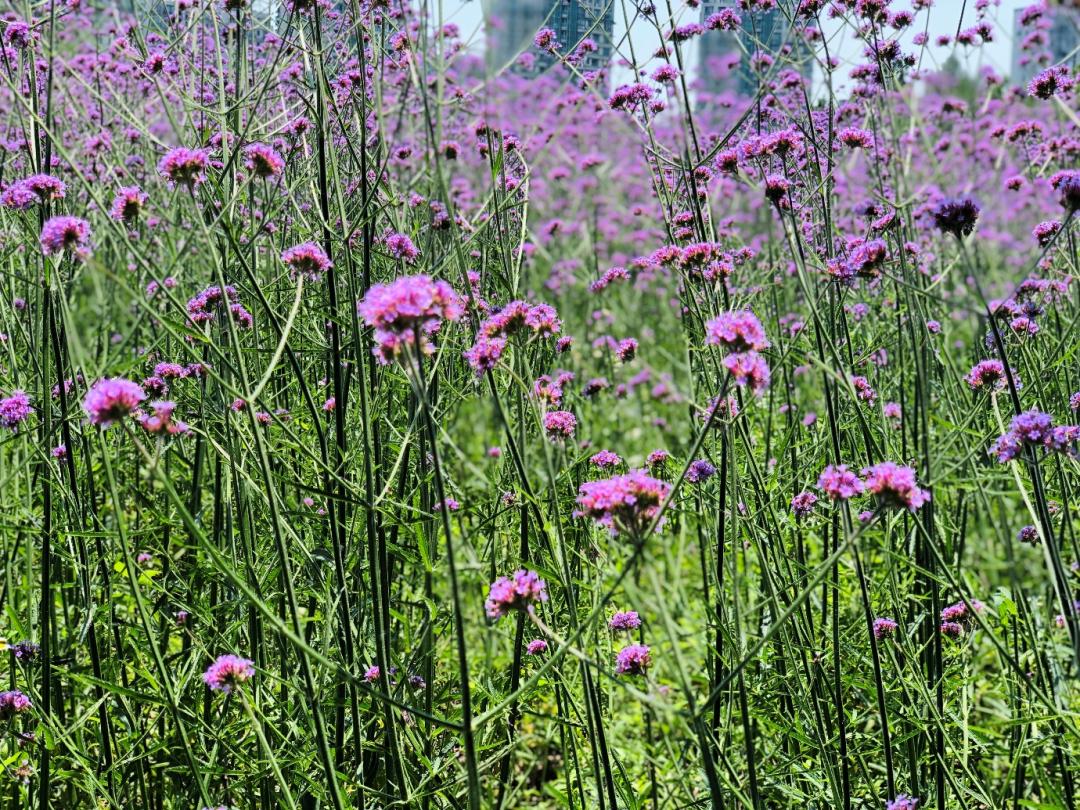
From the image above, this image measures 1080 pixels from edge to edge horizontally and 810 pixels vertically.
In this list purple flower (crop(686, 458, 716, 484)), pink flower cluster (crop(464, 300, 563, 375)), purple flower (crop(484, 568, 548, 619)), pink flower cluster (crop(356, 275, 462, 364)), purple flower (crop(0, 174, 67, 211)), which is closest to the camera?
pink flower cluster (crop(356, 275, 462, 364))

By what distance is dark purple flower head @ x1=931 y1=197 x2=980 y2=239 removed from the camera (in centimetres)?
180

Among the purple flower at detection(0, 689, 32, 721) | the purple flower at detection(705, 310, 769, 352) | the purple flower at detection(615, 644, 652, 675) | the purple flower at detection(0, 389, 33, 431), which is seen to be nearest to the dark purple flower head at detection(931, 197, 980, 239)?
the purple flower at detection(705, 310, 769, 352)

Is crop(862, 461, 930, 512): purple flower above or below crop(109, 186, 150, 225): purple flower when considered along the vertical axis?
below

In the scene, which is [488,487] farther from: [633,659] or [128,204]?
[128,204]

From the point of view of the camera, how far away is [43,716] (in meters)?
2.25

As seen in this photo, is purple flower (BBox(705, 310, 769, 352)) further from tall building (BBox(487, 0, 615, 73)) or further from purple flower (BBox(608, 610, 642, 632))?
purple flower (BBox(608, 610, 642, 632))

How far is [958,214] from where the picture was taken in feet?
5.94

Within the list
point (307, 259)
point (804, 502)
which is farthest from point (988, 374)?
point (307, 259)

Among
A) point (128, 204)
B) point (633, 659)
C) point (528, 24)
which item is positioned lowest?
point (633, 659)

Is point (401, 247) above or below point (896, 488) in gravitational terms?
above

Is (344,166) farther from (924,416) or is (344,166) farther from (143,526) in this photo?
(924,416)

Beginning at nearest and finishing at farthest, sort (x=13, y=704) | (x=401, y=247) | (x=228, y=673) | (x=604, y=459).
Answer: (x=228, y=673)
(x=13, y=704)
(x=401, y=247)
(x=604, y=459)

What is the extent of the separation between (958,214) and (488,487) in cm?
106

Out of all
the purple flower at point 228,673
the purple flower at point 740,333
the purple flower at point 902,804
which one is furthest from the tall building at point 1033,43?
the purple flower at point 228,673
